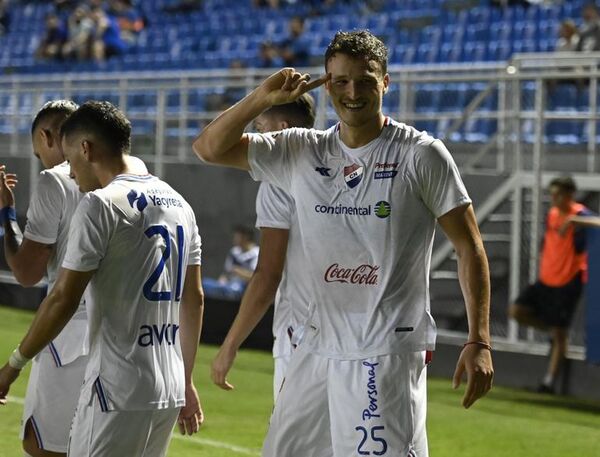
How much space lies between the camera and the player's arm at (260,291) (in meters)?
5.69

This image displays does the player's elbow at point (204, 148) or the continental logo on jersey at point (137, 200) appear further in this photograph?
the player's elbow at point (204, 148)

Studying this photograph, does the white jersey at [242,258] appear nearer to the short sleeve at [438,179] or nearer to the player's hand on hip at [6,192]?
the player's hand on hip at [6,192]

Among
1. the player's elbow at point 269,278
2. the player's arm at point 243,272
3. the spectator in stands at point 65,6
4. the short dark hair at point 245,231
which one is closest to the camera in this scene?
the player's elbow at point 269,278

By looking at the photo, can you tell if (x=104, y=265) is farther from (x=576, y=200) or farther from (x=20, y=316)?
(x=20, y=316)

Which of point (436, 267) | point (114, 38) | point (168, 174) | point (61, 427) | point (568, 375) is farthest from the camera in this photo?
point (114, 38)

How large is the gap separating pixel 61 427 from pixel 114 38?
20862 millimetres

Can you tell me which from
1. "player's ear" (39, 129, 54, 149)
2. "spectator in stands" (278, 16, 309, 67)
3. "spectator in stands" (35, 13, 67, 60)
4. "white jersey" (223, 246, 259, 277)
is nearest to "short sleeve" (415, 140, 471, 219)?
"player's ear" (39, 129, 54, 149)

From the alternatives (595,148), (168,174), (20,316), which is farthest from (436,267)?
(20,316)

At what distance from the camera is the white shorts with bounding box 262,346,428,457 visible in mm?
4637

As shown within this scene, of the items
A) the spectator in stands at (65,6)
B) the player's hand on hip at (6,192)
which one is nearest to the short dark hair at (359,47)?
the player's hand on hip at (6,192)

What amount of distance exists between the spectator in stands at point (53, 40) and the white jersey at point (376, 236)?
22449 millimetres

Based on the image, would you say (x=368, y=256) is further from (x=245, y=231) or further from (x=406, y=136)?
(x=245, y=231)

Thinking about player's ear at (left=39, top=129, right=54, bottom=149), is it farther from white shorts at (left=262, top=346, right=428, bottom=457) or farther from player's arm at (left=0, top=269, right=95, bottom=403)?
white shorts at (left=262, top=346, right=428, bottom=457)

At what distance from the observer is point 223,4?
85.2 feet
